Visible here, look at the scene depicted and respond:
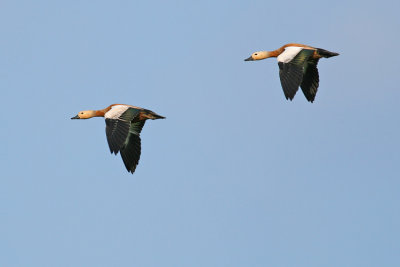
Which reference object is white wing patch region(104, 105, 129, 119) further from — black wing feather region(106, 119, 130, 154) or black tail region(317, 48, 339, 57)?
black tail region(317, 48, 339, 57)

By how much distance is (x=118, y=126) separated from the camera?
31062mm

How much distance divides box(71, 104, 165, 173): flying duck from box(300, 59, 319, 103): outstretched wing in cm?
401

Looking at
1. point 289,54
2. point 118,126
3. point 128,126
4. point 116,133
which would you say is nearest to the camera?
point 116,133

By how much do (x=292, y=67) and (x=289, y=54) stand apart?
2.81 ft

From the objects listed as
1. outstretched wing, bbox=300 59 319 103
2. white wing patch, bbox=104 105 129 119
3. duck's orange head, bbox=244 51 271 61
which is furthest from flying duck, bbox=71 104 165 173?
duck's orange head, bbox=244 51 271 61

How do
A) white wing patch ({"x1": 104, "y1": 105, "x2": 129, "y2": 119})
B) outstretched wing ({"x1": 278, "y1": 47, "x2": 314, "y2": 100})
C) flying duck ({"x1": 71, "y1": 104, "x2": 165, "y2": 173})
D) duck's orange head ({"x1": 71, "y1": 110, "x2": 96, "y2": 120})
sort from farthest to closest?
1. duck's orange head ({"x1": 71, "y1": 110, "x2": 96, "y2": 120})
2. white wing patch ({"x1": 104, "y1": 105, "x2": 129, "y2": 119})
3. flying duck ({"x1": 71, "y1": 104, "x2": 165, "y2": 173})
4. outstretched wing ({"x1": 278, "y1": 47, "x2": 314, "y2": 100})

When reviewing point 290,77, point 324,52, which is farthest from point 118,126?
point 324,52

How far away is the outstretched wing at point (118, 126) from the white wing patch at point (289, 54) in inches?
159

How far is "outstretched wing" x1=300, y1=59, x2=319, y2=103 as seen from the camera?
32.7 meters

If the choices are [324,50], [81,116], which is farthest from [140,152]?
[324,50]

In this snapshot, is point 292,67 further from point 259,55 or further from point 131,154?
point 131,154

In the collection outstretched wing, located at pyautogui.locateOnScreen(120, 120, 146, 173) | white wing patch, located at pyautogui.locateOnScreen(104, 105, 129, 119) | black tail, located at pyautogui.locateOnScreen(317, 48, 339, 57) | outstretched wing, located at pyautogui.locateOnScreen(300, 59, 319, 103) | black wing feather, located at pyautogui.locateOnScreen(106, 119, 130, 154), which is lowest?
outstretched wing, located at pyautogui.locateOnScreen(120, 120, 146, 173)

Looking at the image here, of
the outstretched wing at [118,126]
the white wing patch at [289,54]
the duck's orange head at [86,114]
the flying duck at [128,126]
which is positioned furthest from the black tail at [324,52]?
the duck's orange head at [86,114]

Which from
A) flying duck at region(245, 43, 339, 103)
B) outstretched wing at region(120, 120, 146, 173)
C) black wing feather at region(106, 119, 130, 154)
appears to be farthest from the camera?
outstretched wing at region(120, 120, 146, 173)
